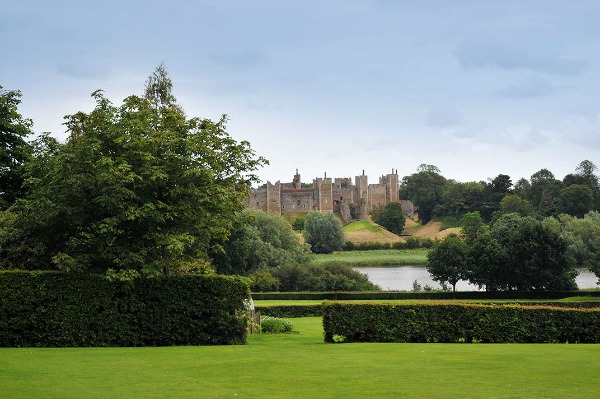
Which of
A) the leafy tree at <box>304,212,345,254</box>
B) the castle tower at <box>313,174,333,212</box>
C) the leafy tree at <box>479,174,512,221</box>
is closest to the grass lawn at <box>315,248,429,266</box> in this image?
the leafy tree at <box>304,212,345,254</box>

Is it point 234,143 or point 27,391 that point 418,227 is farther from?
point 27,391

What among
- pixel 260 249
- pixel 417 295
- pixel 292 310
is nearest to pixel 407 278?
pixel 260 249

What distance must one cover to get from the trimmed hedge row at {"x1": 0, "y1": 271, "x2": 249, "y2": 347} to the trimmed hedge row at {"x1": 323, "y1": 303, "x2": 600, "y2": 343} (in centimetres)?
312

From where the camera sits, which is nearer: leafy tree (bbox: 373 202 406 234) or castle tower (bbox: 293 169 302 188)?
leafy tree (bbox: 373 202 406 234)

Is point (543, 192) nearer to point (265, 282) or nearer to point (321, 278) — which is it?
point (321, 278)

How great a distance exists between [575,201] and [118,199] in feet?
290

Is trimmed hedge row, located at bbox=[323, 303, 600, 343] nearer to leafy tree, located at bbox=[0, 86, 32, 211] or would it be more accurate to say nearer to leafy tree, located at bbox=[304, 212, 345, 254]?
leafy tree, located at bbox=[0, 86, 32, 211]

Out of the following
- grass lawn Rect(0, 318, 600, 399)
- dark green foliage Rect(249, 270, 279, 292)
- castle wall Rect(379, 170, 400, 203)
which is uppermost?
castle wall Rect(379, 170, 400, 203)

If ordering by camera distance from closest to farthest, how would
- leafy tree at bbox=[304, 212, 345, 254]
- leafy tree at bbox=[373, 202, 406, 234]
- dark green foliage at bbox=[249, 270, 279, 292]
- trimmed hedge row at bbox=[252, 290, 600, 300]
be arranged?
trimmed hedge row at bbox=[252, 290, 600, 300], dark green foliage at bbox=[249, 270, 279, 292], leafy tree at bbox=[304, 212, 345, 254], leafy tree at bbox=[373, 202, 406, 234]

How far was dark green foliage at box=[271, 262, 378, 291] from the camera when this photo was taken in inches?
2143

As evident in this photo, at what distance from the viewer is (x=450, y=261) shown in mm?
56375

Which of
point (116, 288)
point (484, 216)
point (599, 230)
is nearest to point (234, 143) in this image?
point (116, 288)

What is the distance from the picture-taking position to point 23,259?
23672 mm

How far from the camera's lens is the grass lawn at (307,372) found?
12.6m
